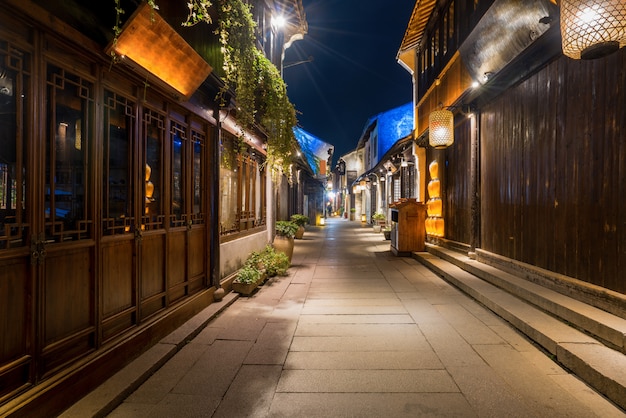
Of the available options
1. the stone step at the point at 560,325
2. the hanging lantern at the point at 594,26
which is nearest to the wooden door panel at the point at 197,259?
the stone step at the point at 560,325

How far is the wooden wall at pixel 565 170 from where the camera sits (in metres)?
4.75

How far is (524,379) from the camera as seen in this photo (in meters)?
4.01

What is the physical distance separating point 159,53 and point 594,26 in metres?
4.66

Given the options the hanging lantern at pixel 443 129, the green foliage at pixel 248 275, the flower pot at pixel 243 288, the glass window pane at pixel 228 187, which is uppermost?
the hanging lantern at pixel 443 129

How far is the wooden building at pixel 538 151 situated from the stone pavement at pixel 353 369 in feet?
4.98

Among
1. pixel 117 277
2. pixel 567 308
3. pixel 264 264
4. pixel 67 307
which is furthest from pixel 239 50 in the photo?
pixel 567 308

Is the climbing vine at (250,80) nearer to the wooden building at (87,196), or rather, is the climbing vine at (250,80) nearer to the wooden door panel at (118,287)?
the wooden building at (87,196)

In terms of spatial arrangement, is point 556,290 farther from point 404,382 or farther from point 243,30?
point 243,30

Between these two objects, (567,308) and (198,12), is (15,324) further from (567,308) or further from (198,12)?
(567,308)

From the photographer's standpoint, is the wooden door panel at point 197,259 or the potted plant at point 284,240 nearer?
the wooden door panel at point 197,259

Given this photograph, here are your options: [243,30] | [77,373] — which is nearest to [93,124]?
[77,373]

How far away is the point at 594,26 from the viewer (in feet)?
11.6

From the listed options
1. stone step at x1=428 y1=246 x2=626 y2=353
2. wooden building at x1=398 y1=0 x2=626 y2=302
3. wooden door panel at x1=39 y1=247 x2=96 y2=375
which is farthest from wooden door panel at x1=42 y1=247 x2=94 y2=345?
stone step at x1=428 y1=246 x2=626 y2=353

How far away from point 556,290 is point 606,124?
8.80ft
